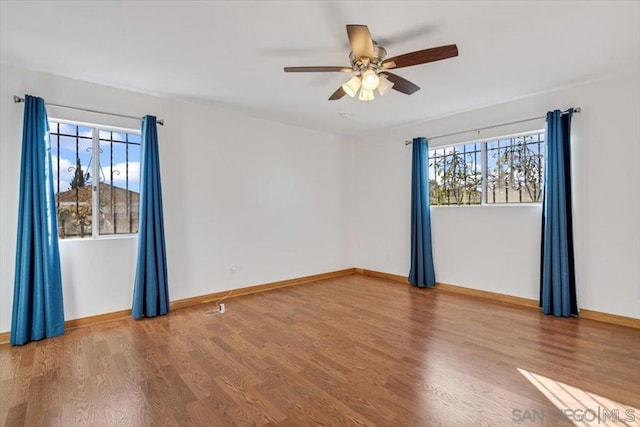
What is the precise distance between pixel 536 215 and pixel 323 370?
3.31 m

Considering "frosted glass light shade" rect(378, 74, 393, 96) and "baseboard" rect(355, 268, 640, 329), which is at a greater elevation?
"frosted glass light shade" rect(378, 74, 393, 96)

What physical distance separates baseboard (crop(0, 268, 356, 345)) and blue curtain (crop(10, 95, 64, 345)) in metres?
0.22

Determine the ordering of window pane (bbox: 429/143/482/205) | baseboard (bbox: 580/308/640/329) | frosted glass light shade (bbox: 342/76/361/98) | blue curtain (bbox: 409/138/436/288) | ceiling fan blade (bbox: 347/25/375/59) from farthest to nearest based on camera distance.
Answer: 1. blue curtain (bbox: 409/138/436/288)
2. window pane (bbox: 429/143/482/205)
3. baseboard (bbox: 580/308/640/329)
4. frosted glass light shade (bbox: 342/76/361/98)
5. ceiling fan blade (bbox: 347/25/375/59)

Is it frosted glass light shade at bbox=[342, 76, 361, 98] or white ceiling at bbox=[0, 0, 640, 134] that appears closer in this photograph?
white ceiling at bbox=[0, 0, 640, 134]

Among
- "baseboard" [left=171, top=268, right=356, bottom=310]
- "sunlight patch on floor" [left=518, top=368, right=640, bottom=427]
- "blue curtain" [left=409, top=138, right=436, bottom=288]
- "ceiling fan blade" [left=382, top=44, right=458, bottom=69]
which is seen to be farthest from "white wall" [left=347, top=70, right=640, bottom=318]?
"ceiling fan blade" [left=382, top=44, right=458, bottom=69]

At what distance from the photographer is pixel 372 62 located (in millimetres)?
2561

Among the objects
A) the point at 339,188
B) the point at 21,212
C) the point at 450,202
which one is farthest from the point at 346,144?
the point at 21,212

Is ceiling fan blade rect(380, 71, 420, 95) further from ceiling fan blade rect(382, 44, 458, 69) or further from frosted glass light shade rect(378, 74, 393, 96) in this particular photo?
ceiling fan blade rect(382, 44, 458, 69)

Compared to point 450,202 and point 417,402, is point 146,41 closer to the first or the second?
point 417,402

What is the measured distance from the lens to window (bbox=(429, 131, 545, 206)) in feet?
13.5

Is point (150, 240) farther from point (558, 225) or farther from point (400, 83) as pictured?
point (558, 225)

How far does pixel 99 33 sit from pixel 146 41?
0.33 meters

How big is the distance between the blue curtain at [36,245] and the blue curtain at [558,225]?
17.4 ft

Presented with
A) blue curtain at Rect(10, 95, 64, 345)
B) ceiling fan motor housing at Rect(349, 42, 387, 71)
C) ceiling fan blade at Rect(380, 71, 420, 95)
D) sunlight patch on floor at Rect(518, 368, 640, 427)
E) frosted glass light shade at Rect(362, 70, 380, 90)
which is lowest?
sunlight patch on floor at Rect(518, 368, 640, 427)
